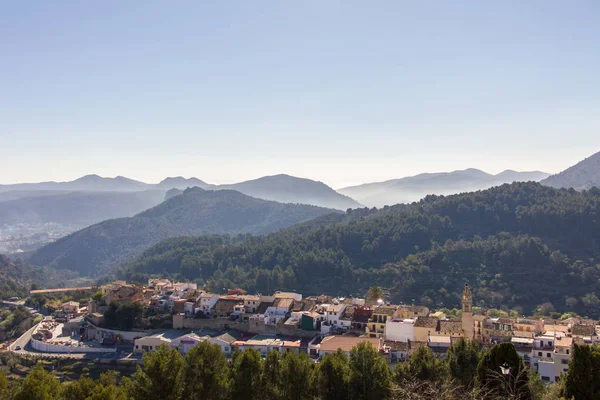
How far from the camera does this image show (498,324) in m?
32.3

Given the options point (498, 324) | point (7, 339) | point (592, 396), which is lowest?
point (7, 339)

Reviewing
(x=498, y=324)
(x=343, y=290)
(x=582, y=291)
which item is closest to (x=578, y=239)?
(x=582, y=291)

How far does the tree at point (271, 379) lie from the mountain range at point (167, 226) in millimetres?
110032

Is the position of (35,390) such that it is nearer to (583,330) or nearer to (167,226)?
(583,330)

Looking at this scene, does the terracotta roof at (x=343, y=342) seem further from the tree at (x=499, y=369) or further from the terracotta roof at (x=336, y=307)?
the tree at (x=499, y=369)

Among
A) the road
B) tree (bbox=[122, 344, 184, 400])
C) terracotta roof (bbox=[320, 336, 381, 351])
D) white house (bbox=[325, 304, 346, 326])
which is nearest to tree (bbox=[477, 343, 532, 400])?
tree (bbox=[122, 344, 184, 400])

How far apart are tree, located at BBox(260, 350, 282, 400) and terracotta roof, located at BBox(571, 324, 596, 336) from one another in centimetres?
1802

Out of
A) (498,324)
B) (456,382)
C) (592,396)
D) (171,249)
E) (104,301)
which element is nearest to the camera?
(592,396)

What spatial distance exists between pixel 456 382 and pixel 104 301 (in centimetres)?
3009

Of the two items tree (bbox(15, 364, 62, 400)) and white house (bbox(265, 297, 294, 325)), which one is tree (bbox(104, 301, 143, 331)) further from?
tree (bbox(15, 364, 62, 400))

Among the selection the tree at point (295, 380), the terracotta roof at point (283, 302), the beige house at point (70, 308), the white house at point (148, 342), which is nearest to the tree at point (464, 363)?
the tree at point (295, 380)

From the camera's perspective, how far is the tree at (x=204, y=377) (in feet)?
60.2

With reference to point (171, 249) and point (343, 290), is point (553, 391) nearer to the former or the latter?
point (343, 290)

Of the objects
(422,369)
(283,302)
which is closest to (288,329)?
(283,302)
